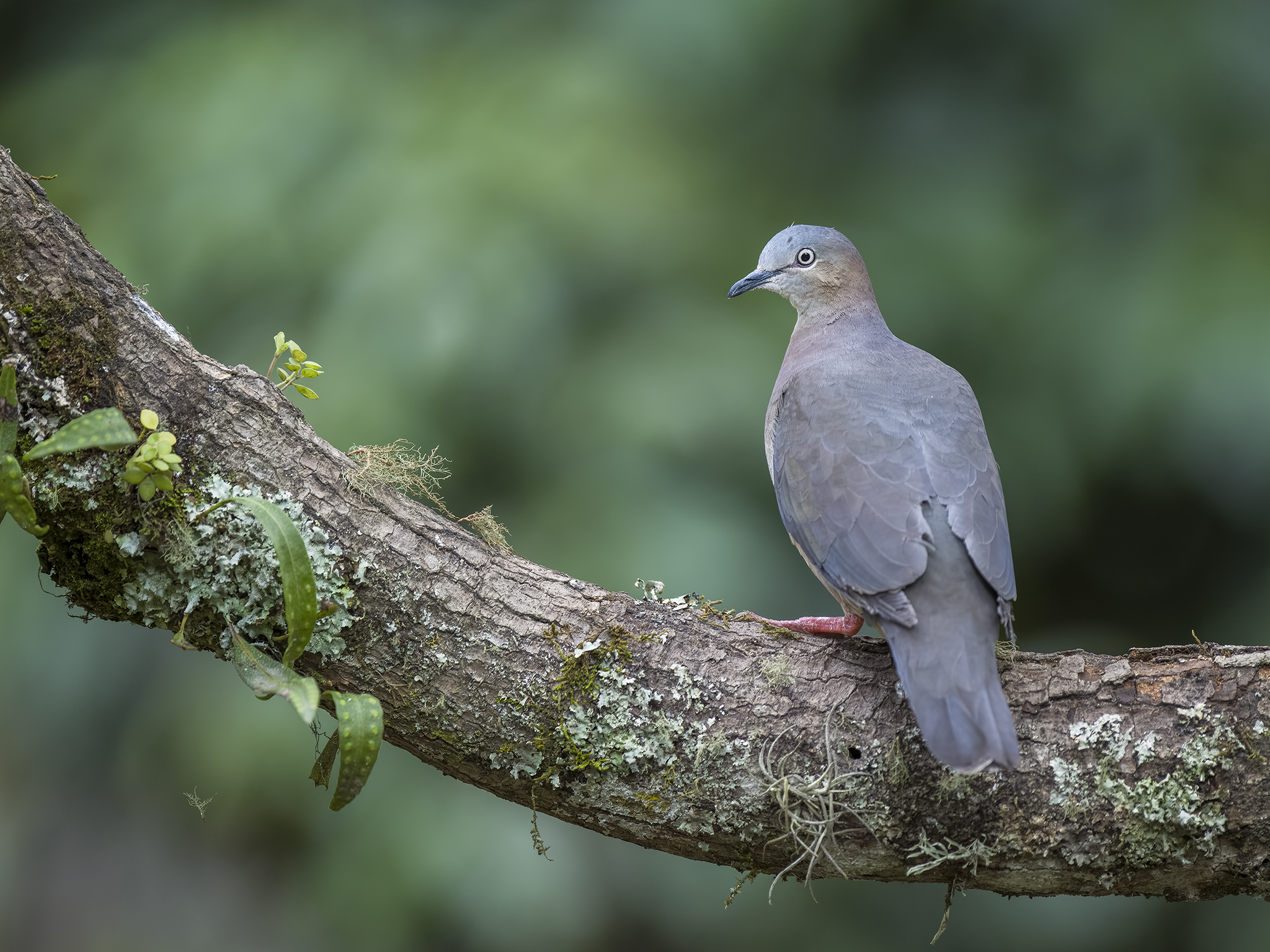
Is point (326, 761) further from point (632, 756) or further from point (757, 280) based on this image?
point (757, 280)

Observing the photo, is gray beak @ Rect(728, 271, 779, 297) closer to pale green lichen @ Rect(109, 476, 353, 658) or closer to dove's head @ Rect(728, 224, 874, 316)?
dove's head @ Rect(728, 224, 874, 316)

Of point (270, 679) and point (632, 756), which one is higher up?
point (632, 756)

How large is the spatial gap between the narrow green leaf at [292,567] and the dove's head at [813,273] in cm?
201

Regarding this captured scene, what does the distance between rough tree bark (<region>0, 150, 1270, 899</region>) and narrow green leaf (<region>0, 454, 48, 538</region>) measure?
85 mm

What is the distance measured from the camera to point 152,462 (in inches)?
76.7

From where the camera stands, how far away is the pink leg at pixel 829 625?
96.9 inches

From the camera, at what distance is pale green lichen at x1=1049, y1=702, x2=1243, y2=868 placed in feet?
6.72

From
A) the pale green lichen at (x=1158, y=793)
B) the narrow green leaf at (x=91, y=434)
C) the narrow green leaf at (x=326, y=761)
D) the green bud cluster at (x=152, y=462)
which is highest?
the pale green lichen at (x=1158, y=793)

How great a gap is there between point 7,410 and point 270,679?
0.71m

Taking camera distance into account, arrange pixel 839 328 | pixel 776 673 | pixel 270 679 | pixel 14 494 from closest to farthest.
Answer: pixel 14 494
pixel 270 679
pixel 776 673
pixel 839 328

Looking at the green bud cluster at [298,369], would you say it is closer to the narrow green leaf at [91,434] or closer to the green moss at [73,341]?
the green moss at [73,341]

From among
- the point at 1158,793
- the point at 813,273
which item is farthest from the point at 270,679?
the point at 813,273

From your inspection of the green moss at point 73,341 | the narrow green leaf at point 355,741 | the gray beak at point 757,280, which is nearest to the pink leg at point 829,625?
the narrow green leaf at point 355,741

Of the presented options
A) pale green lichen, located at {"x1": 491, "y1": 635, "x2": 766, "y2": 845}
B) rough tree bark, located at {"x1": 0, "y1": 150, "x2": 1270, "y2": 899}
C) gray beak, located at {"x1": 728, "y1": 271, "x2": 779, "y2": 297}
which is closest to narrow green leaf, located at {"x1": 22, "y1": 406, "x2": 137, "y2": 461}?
rough tree bark, located at {"x1": 0, "y1": 150, "x2": 1270, "y2": 899}
